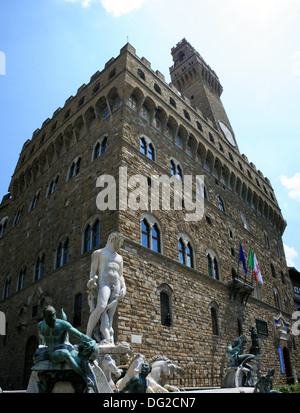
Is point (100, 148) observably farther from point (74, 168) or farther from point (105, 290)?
point (105, 290)

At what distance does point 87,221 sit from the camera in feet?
42.9

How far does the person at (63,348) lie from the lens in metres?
3.73

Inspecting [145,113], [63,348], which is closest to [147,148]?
[145,113]

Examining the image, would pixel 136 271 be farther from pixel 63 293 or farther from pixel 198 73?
pixel 198 73

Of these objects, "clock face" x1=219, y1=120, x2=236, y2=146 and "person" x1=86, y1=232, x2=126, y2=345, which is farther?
"clock face" x1=219, y1=120, x2=236, y2=146

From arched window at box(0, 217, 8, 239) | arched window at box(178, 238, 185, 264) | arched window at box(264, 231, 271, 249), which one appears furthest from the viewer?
arched window at box(264, 231, 271, 249)

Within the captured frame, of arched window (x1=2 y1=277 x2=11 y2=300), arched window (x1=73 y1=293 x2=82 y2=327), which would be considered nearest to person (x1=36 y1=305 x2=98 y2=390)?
arched window (x1=73 y1=293 x2=82 y2=327)

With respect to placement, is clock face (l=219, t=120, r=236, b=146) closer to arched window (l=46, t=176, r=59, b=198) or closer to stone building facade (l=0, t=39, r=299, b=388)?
stone building facade (l=0, t=39, r=299, b=388)

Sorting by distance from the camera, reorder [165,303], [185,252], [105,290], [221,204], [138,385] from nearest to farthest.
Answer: [138,385]
[105,290]
[165,303]
[185,252]
[221,204]

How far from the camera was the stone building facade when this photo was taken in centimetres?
1182

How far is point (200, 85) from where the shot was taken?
27781mm

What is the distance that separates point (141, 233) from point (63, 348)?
8445mm

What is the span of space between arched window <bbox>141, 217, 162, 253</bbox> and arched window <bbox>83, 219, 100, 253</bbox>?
1.70 meters

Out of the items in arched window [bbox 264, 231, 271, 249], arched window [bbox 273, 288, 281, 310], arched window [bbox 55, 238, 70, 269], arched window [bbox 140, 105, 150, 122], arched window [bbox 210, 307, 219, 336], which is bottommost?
arched window [bbox 210, 307, 219, 336]
